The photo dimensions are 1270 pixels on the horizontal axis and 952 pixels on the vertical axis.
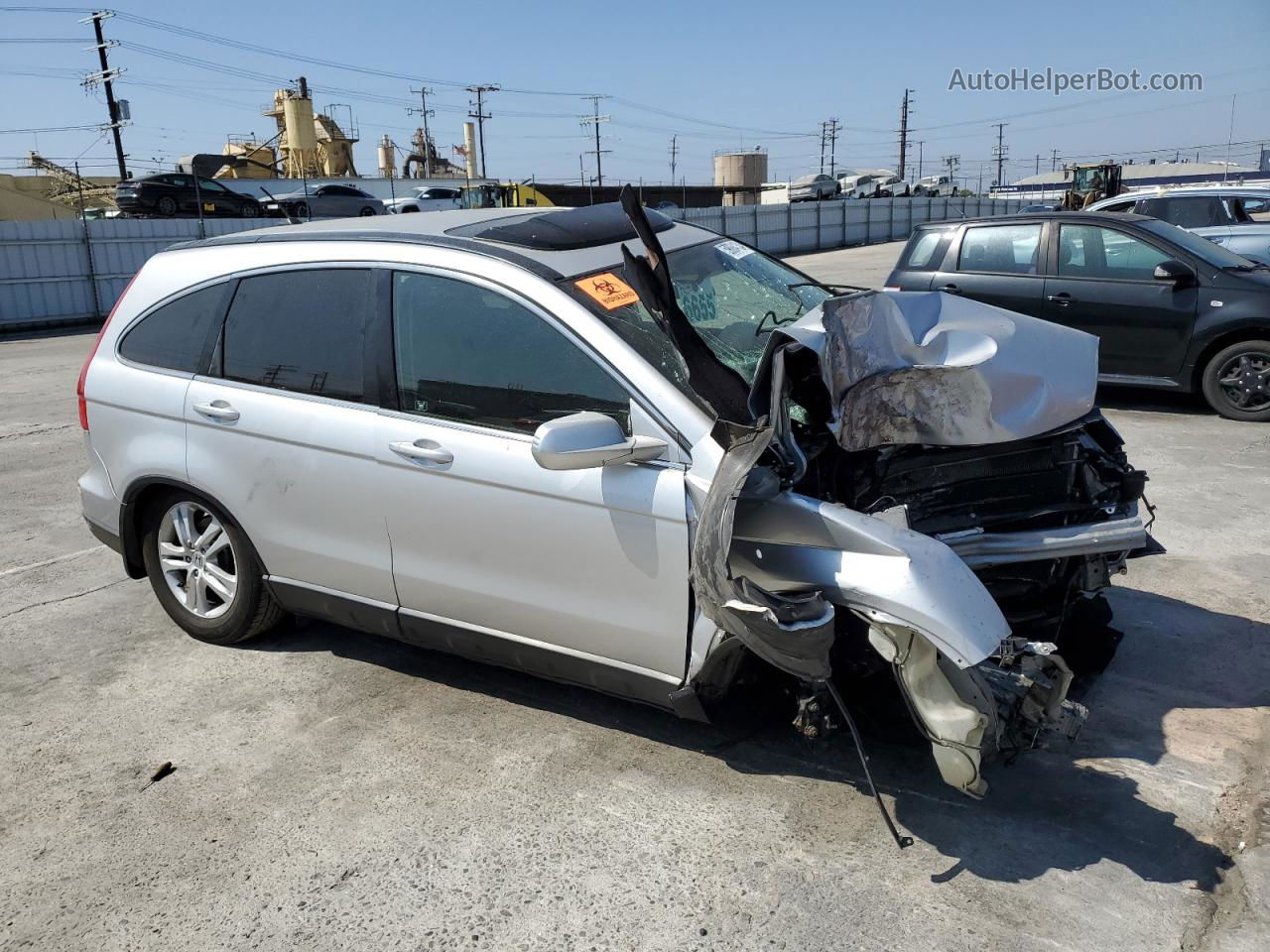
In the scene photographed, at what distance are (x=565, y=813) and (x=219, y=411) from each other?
2.14 meters

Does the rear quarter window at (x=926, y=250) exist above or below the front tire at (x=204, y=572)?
above

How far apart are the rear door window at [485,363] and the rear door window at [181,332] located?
40.0 inches

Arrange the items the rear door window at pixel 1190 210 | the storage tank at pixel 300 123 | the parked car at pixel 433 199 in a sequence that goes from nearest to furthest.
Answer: the rear door window at pixel 1190 210
the parked car at pixel 433 199
the storage tank at pixel 300 123

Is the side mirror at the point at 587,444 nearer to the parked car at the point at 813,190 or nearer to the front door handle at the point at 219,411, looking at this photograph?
the front door handle at the point at 219,411

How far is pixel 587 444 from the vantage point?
298 centimetres

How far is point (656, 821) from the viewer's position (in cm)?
307

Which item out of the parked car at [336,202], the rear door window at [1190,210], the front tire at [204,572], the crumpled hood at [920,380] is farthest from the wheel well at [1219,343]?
the parked car at [336,202]

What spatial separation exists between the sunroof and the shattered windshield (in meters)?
0.21

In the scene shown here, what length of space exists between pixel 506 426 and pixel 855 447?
3.81ft

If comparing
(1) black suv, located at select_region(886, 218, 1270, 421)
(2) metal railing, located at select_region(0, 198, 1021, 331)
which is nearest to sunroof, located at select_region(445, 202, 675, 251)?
(1) black suv, located at select_region(886, 218, 1270, 421)

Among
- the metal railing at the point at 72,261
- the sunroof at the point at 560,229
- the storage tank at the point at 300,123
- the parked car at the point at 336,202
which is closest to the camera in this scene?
the sunroof at the point at 560,229

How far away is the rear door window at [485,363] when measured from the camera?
128 inches

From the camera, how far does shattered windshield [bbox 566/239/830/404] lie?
10.8ft

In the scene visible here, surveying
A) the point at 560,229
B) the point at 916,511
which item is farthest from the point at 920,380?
the point at 560,229
